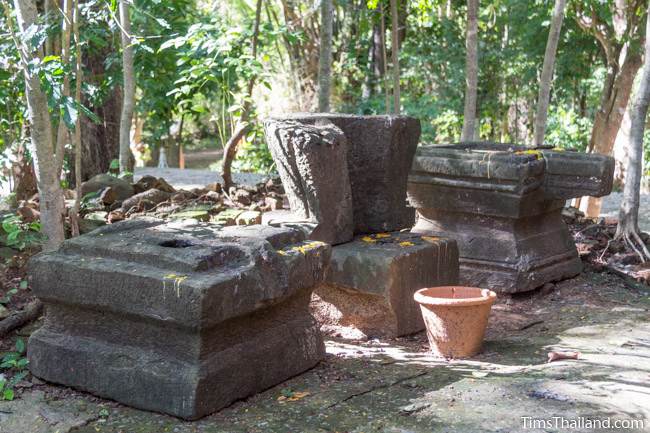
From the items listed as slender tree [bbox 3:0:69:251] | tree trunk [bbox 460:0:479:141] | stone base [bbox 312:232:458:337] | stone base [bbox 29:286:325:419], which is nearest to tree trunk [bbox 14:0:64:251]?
slender tree [bbox 3:0:69:251]

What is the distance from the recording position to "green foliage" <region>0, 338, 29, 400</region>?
151 inches

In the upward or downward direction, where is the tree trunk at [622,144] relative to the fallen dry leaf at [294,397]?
upward

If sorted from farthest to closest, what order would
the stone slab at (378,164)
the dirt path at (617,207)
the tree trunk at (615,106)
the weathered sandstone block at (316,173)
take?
the tree trunk at (615,106), the dirt path at (617,207), the stone slab at (378,164), the weathered sandstone block at (316,173)

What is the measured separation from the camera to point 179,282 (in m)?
3.48

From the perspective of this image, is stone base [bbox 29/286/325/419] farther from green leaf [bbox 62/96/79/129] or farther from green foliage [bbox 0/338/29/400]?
green leaf [bbox 62/96/79/129]

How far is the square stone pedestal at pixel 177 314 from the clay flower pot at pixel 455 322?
0.70 meters

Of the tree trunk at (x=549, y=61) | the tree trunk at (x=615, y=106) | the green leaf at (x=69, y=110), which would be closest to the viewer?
the green leaf at (x=69, y=110)

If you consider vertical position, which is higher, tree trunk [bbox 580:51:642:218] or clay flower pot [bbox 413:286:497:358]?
tree trunk [bbox 580:51:642:218]

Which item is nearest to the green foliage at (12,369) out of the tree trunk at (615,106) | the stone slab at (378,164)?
the stone slab at (378,164)

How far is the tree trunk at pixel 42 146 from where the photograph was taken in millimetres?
4551

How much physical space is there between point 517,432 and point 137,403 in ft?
5.48

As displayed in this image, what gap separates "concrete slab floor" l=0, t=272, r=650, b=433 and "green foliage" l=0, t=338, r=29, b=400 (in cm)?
9

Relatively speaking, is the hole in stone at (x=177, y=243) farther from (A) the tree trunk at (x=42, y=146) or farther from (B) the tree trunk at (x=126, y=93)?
(B) the tree trunk at (x=126, y=93)

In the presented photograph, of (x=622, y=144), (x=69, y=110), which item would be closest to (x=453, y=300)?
(x=69, y=110)
